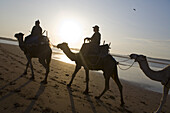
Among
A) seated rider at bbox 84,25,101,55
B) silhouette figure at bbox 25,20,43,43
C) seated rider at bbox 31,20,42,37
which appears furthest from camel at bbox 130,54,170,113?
seated rider at bbox 31,20,42,37

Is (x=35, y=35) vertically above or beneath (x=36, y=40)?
above

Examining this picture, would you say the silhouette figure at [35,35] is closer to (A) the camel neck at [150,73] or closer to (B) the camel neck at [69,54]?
(B) the camel neck at [69,54]

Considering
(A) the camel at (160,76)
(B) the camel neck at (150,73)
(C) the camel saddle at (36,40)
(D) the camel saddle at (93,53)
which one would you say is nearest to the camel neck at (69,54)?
(D) the camel saddle at (93,53)

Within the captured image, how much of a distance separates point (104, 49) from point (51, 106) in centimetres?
391

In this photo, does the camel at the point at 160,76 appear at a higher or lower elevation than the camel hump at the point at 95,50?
lower

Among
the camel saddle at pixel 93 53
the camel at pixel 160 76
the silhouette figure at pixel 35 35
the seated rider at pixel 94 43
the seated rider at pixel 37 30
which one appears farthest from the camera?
the seated rider at pixel 37 30

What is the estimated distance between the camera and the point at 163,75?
19.5ft

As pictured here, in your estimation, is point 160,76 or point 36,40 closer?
point 160,76

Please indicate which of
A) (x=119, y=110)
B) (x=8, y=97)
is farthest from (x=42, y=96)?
(x=119, y=110)

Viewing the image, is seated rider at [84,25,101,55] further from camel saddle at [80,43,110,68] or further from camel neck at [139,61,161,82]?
camel neck at [139,61,161,82]

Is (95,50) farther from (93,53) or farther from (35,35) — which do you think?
(35,35)

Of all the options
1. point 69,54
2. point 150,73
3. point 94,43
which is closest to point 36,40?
point 69,54

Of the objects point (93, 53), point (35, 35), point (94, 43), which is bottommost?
point (93, 53)

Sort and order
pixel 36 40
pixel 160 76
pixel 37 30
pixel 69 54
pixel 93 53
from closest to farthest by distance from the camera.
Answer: pixel 160 76 < pixel 93 53 < pixel 36 40 < pixel 69 54 < pixel 37 30
